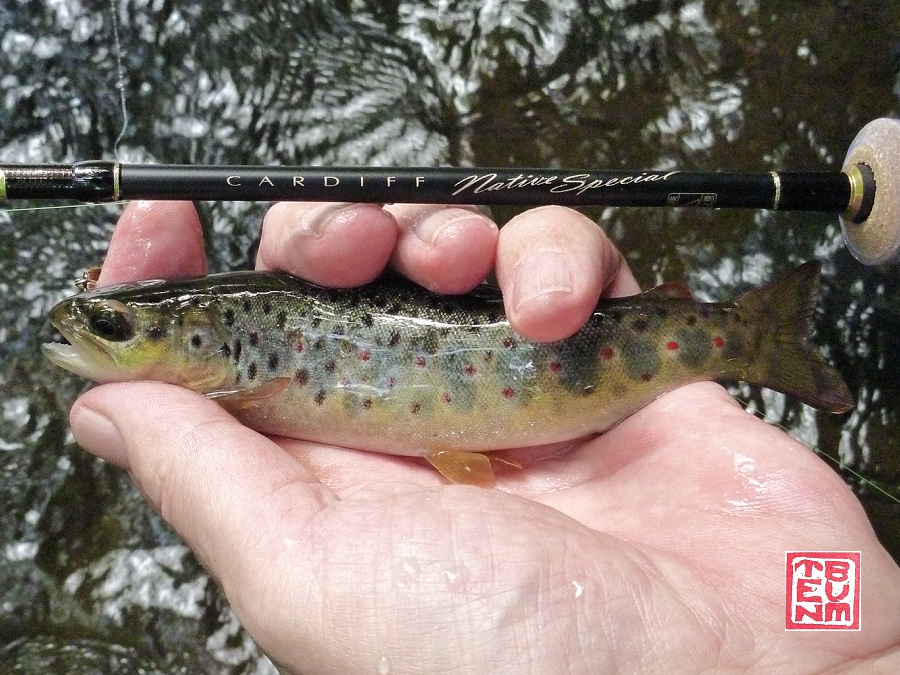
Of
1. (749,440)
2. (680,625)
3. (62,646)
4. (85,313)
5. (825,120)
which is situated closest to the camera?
(680,625)

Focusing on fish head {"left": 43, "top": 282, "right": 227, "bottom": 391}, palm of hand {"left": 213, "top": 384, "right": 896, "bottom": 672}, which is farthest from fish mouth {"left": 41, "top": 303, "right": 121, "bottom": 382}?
palm of hand {"left": 213, "top": 384, "right": 896, "bottom": 672}

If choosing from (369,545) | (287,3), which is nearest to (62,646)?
(369,545)

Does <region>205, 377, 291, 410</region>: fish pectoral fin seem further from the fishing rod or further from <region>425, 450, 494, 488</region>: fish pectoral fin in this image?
the fishing rod

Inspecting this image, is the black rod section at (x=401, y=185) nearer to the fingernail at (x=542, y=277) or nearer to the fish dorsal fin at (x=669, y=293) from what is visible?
the fingernail at (x=542, y=277)

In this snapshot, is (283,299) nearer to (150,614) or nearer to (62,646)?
(150,614)

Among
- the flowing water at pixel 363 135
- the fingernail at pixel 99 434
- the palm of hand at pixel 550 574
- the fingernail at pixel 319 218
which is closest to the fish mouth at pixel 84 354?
the fingernail at pixel 99 434

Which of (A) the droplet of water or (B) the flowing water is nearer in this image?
(A) the droplet of water
